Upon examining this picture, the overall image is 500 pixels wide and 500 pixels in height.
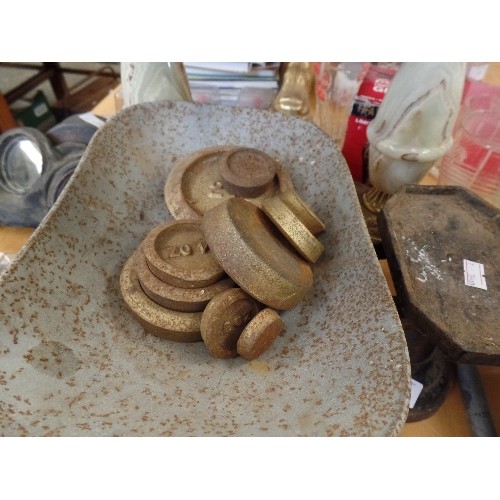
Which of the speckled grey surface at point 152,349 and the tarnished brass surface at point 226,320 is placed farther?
the tarnished brass surface at point 226,320

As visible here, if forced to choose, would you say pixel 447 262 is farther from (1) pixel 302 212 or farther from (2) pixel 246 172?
(2) pixel 246 172

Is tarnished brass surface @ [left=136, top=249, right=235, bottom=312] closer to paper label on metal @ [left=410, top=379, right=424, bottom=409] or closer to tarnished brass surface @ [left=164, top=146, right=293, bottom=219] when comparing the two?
tarnished brass surface @ [left=164, top=146, right=293, bottom=219]

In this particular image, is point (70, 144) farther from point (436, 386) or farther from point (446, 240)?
point (436, 386)

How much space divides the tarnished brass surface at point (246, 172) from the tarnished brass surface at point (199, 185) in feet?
0.09

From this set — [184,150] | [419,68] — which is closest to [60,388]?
[184,150]

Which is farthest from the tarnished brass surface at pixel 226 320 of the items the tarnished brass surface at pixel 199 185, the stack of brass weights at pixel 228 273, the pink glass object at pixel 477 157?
the pink glass object at pixel 477 157

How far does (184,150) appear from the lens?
47.4 inches

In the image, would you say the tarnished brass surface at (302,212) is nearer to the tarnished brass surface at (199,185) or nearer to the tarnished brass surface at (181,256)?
the tarnished brass surface at (199,185)

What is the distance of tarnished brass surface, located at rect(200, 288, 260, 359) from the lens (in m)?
0.74

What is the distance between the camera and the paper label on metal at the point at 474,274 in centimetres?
→ 85

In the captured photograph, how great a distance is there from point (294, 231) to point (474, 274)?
412 millimetres

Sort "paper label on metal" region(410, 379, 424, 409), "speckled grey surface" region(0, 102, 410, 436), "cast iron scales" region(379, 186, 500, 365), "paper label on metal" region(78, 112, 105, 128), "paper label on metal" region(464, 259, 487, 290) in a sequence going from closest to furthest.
A: "speckled grey surface" region(0, 102, 410, 436), "cast iron scales" region(379, 186, 500, 365), "paper label on metal" region(464, 259, 487, 290), "paper label on metal" region(410, 379, 424, 409), "paper label on metal" region(78, 112, 105, 128)

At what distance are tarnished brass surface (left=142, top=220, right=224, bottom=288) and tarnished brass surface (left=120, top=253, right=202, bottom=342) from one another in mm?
60

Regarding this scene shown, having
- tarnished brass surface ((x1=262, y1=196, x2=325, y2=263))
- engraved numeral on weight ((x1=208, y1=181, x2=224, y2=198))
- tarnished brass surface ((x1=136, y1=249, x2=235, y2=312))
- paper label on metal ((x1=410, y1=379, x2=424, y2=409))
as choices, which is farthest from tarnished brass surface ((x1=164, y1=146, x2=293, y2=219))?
paper label on metal ((x1=410, y1=379, x2=424, y2=409))
